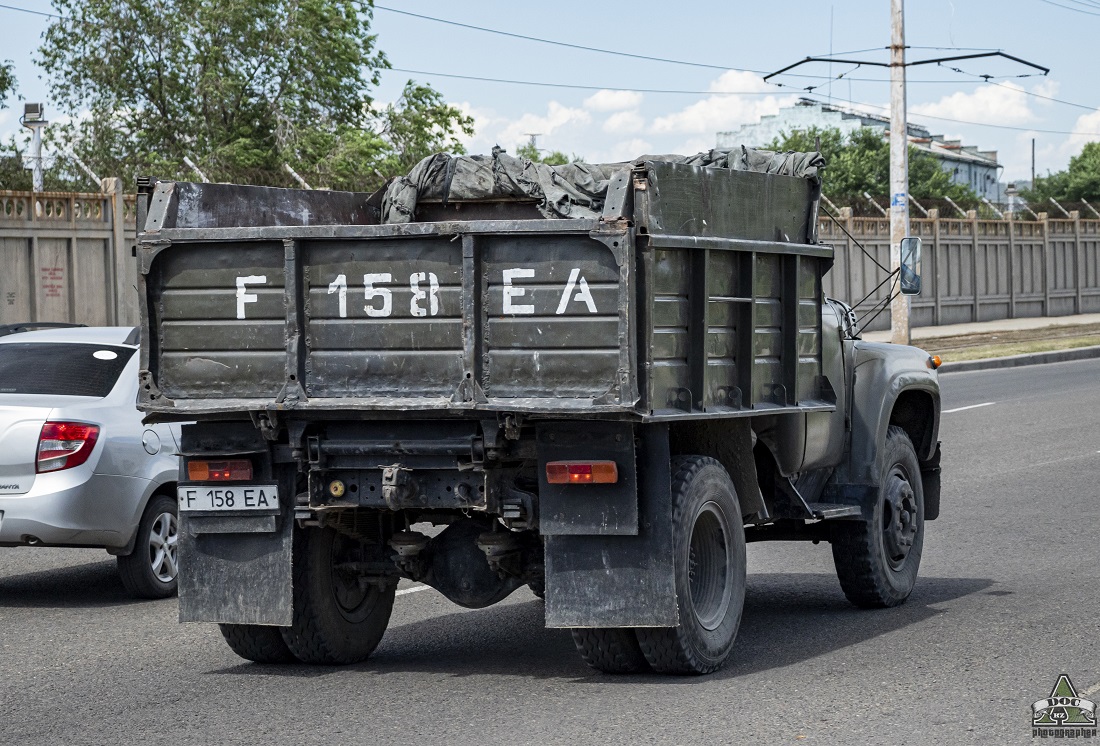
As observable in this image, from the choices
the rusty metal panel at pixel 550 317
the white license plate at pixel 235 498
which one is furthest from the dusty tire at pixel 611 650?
the white license plate at pixel 235 498

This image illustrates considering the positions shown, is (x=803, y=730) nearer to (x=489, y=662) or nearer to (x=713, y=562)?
(x=713, y=562)

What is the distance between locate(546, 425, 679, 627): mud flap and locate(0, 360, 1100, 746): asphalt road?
323 mm

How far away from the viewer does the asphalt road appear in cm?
577

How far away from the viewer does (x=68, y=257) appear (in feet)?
67.4

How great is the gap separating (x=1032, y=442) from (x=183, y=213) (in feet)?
37.9

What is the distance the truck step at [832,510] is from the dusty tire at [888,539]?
0.44ft

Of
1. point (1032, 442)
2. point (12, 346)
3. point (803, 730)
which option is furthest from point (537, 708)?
point (1032, 442)

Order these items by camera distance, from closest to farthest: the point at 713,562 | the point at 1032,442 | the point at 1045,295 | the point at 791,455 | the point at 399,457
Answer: the point at 399,457, the point at 713,562, the point at 791,455, the point at 1032,442, the point at 1045,295

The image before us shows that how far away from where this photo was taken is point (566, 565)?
6395mm

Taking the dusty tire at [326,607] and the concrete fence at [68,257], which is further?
the concrete fence at [68,257]

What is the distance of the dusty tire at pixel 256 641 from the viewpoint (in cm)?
709

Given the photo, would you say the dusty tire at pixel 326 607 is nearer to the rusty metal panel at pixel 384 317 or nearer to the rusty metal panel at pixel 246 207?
the rusty metal panel at pixel 384 317

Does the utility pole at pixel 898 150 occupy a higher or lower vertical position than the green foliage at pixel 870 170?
lower

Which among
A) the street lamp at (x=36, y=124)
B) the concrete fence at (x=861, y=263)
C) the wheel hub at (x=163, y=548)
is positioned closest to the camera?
the wheel hub at (x=163, y=548)
